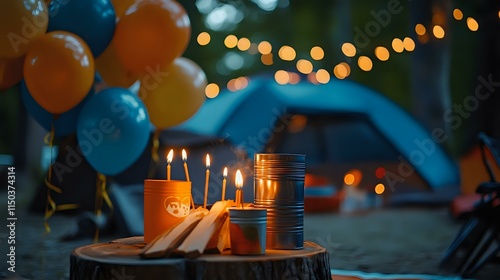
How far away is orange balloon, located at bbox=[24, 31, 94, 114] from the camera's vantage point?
2803 millimetres

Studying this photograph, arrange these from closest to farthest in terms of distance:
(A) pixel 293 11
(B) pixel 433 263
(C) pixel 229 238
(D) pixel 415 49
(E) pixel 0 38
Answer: (C) pixel 229 238 < (E) pixel 0 38 < (B) pixel 433 263 < (D) pixel 415 49 < (A) pixel 293 11

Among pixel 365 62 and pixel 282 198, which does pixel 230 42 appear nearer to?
pixel 365 62

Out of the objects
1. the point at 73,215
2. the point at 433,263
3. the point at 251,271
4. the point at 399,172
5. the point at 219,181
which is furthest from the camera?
the point at 399,172

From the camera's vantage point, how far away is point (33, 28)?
2.82 m

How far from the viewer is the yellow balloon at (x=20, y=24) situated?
2.75 metres

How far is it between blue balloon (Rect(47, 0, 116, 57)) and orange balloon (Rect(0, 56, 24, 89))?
0.70 ft

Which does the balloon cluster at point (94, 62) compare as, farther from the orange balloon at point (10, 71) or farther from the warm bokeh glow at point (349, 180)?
the warm bokeh glow at point (349, 180)

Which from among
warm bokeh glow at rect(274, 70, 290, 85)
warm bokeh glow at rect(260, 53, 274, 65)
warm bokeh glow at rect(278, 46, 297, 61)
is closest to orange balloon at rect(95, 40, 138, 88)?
warm bokeh glow at rect(274, 70, 290, 85)

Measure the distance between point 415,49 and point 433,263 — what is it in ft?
14.6

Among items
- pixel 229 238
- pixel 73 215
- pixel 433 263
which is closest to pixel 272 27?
pixel 73 215

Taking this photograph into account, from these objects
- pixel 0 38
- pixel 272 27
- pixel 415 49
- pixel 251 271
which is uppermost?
pixel 272 27

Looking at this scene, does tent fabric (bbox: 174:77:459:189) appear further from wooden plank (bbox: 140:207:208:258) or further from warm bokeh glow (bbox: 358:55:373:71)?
wooden plank (bbox: 140:207:208:258)

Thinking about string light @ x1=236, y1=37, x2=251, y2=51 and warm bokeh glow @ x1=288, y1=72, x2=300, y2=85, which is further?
string light @ x1=236, y1=37, x2=251, y2=51

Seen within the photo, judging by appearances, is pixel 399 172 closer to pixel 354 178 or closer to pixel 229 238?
pixel 354 178
